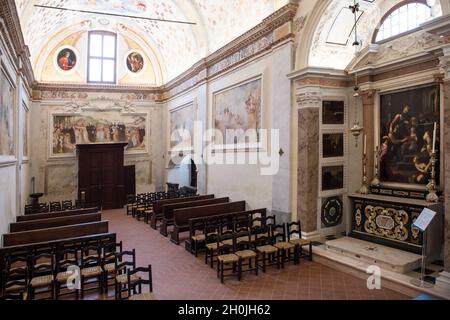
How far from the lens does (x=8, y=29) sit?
7637mm

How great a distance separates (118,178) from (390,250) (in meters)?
13.0

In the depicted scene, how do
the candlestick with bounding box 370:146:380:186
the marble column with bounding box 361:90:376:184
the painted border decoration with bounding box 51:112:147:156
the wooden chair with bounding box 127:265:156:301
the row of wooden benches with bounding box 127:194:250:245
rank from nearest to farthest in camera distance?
the wooden chair with bounding box 127:265:156:301 → the candlestick with bounding box 370:146:380:186 → the marble column with bounding box 361:90:376:184 → the row of wooden benches with bounding box 127:194:250:245 → the painted border decoration with bounding box 51:112:147:156

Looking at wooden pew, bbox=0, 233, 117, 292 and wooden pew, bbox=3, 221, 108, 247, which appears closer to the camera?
wooden pew, bbox=0, 233, 117, 292

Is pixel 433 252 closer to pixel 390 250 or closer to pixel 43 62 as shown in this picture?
pixel 390 250

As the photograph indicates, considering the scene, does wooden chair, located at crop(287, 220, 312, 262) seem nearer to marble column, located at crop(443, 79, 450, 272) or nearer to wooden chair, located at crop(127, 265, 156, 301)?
marble column, located at crop(443, 79, 450, 272)

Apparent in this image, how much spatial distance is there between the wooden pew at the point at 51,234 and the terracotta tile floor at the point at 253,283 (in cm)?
131

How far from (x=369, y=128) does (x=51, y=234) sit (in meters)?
8.27

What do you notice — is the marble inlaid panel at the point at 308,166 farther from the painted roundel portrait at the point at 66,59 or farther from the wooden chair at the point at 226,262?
the painted roundel portrait at the point at 66,59

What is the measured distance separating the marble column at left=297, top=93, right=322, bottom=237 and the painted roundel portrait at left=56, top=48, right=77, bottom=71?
13.6 m

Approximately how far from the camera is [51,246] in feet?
21.7

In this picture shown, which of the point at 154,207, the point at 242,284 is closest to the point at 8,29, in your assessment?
the point at 154,207

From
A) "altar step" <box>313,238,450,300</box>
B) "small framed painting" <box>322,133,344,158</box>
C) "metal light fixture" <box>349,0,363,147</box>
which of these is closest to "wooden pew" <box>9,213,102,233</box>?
"altar step" <box>313,238,450,300</box>

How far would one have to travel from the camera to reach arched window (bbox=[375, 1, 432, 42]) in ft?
24.4

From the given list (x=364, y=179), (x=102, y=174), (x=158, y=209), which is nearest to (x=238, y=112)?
(x=158, y=209)
